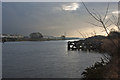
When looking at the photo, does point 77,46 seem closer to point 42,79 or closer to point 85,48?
point 85,48

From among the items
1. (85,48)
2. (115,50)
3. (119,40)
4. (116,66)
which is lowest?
(85,48)

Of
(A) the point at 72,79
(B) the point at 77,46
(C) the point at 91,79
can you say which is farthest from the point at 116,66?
(B) the point at 77,46

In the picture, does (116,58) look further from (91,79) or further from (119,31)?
(91,79)

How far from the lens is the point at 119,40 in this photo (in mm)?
4281

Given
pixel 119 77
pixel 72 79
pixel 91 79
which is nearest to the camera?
pixel 119 77

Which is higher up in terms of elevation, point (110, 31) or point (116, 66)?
point (110, 31)

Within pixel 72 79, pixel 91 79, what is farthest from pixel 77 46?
pixel 91 79

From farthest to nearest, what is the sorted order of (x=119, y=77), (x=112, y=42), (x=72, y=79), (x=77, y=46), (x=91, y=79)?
(x=77, y=46) < (x=72, y=79) < (x=91, y=79) < (x=112, y=42) < (x=119, y=77)

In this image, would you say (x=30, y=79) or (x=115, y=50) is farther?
(x=30, y=79)

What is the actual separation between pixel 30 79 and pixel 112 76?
186 inches

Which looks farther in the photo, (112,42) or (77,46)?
(77,46)

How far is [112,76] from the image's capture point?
13.7ft

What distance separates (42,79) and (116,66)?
14.6 ft

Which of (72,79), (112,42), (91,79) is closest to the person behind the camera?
(112,42)
